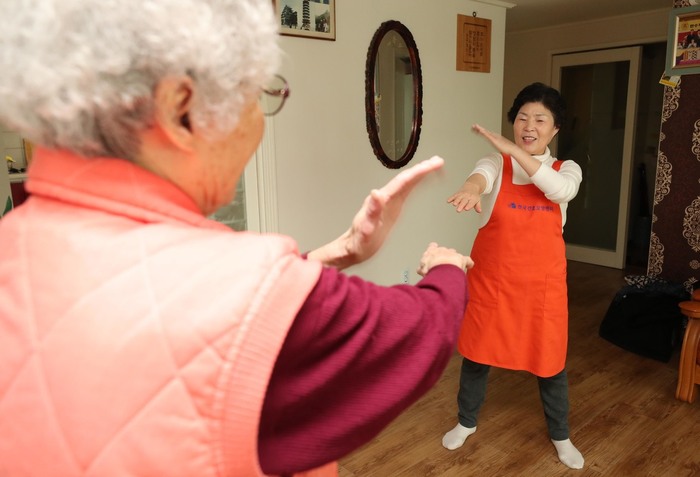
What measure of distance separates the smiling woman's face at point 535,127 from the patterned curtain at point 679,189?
1737 millimetres

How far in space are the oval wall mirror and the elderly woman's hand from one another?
2203 millimetres

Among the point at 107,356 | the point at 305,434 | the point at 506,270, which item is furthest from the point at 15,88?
the point at 506,270

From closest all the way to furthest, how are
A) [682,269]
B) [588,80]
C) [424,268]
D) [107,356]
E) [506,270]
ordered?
[107,356] < [424,268] < [506,270] < [682,269] < [588,80]

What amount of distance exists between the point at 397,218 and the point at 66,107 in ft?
1.35

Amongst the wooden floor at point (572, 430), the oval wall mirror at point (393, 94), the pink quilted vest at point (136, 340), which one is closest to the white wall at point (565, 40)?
the oval wall mirror at point (393, 94)

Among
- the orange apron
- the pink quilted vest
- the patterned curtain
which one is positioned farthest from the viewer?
the patterned curtain

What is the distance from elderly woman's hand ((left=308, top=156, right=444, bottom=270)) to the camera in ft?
2.16

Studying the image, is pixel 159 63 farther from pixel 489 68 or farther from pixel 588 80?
pixel 588 80

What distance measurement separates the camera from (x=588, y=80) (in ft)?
16.0

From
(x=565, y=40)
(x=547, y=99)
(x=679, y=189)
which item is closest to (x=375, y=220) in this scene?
(x=547, y=99)

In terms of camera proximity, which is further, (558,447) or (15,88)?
(558,447)

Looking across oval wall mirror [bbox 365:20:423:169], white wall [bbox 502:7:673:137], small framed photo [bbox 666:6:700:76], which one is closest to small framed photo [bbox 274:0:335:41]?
oval wall mirror [bbox 365:20:423:169]

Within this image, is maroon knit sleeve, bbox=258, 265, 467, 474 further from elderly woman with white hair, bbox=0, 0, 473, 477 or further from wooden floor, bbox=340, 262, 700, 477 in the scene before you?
wooden floor, bbox=340, 262, 700, 477

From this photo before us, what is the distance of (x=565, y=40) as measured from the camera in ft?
15.8
